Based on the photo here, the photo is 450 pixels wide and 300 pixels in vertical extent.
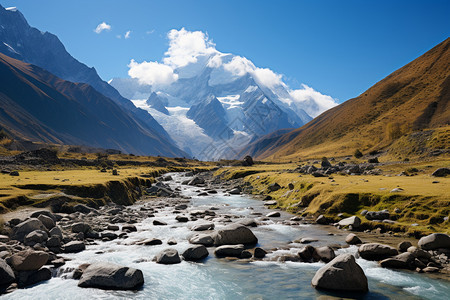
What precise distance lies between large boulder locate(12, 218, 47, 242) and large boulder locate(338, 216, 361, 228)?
27390 millimetres

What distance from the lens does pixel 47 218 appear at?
25562 millimetres

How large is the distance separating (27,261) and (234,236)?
14.8 m

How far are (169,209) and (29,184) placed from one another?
1873 centimetres

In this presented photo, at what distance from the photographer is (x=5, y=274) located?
16.2m

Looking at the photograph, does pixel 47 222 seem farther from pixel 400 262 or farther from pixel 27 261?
pixel 400 262

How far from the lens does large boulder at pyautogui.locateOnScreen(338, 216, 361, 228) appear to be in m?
28.2

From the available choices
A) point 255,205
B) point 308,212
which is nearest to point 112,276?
point 308,212

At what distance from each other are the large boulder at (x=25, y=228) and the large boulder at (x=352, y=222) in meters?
27.4

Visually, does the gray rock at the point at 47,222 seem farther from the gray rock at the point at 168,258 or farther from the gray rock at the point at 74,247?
the gray rock at the point at 168,258

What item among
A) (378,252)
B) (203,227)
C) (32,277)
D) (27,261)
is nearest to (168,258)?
(32,277)

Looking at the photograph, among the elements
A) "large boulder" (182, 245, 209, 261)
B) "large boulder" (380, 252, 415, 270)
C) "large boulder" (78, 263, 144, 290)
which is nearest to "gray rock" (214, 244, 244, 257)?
"large boulder" (182, 245, 209, 261)

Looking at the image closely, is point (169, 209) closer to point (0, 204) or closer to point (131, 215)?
point (131, 215)

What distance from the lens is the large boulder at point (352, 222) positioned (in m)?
28.2

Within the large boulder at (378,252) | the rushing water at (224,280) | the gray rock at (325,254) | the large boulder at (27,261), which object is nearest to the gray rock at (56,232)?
the rushing water at (224,280)
